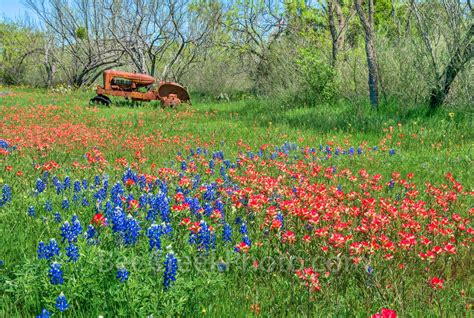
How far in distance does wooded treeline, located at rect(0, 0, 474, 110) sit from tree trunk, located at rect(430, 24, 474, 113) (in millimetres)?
29

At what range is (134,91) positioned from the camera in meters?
19.6

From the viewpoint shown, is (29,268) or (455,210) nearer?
(29,268)

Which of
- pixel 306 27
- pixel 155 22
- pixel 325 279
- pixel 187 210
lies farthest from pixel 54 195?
pixel 155 22

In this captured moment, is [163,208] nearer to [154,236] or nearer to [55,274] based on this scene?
[154,236]

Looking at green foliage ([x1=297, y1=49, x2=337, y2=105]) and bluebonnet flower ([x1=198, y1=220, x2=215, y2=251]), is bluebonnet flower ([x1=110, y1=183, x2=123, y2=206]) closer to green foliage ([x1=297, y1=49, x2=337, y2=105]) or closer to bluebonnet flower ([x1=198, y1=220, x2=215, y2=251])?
bluebonnet flower ([x1=198, y1=220, x2=215, y2=251])

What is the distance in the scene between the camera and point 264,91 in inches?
896

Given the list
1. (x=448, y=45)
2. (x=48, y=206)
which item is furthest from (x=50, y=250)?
(x=448, y=45)

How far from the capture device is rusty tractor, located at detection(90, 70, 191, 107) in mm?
18375

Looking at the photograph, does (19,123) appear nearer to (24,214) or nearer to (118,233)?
(24,214)

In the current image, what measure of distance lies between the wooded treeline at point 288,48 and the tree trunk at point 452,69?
3 cm

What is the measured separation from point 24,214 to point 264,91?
1920 cm

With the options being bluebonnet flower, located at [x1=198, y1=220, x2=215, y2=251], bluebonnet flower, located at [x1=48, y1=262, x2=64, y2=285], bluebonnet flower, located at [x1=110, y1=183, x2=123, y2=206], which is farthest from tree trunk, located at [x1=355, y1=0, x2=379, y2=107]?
bluebonnet flower, located at [x1=48, y1=262, x2=64, y2=285]

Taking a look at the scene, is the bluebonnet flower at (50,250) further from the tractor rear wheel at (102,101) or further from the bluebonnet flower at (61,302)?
the tractor rear wheel at (102,101)

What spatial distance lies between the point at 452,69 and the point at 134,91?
13144mm
